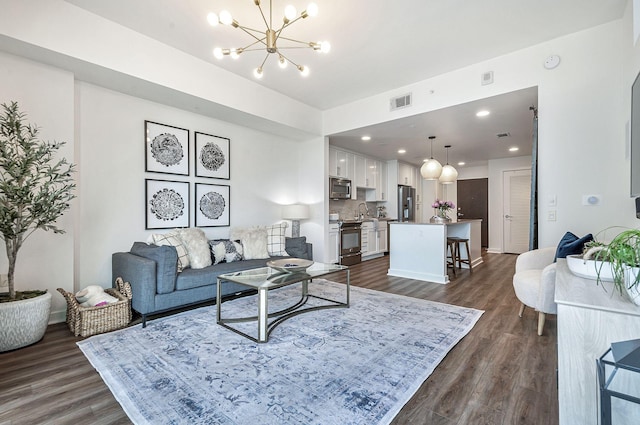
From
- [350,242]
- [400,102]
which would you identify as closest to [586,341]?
[400,102]

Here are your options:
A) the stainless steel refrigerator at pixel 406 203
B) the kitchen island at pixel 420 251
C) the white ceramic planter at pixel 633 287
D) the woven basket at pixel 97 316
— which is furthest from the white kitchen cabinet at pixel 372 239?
the white ceramic planter at pixel 633 287

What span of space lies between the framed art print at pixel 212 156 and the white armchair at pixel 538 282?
12.9 ft

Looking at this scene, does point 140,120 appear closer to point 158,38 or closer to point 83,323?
point 158,38

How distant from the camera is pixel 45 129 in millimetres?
2826

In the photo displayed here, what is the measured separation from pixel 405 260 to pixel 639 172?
345 centimetres

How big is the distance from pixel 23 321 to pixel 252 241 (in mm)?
2316

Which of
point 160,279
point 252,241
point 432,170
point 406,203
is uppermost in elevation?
point 432,170

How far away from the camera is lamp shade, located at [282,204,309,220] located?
200 inches

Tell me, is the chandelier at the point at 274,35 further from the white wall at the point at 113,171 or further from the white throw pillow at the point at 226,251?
the white throw pillow at the point at 226,251

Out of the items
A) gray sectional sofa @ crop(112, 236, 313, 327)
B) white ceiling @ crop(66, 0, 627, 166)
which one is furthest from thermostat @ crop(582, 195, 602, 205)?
gray sectional sofa @ crop(112, 236, 313, 327)

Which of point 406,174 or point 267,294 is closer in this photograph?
point 267,294

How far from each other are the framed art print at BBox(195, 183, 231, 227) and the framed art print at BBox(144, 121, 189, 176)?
1.18ft

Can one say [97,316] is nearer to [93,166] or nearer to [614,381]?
[93,166]

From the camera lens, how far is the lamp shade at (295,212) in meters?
5.09
